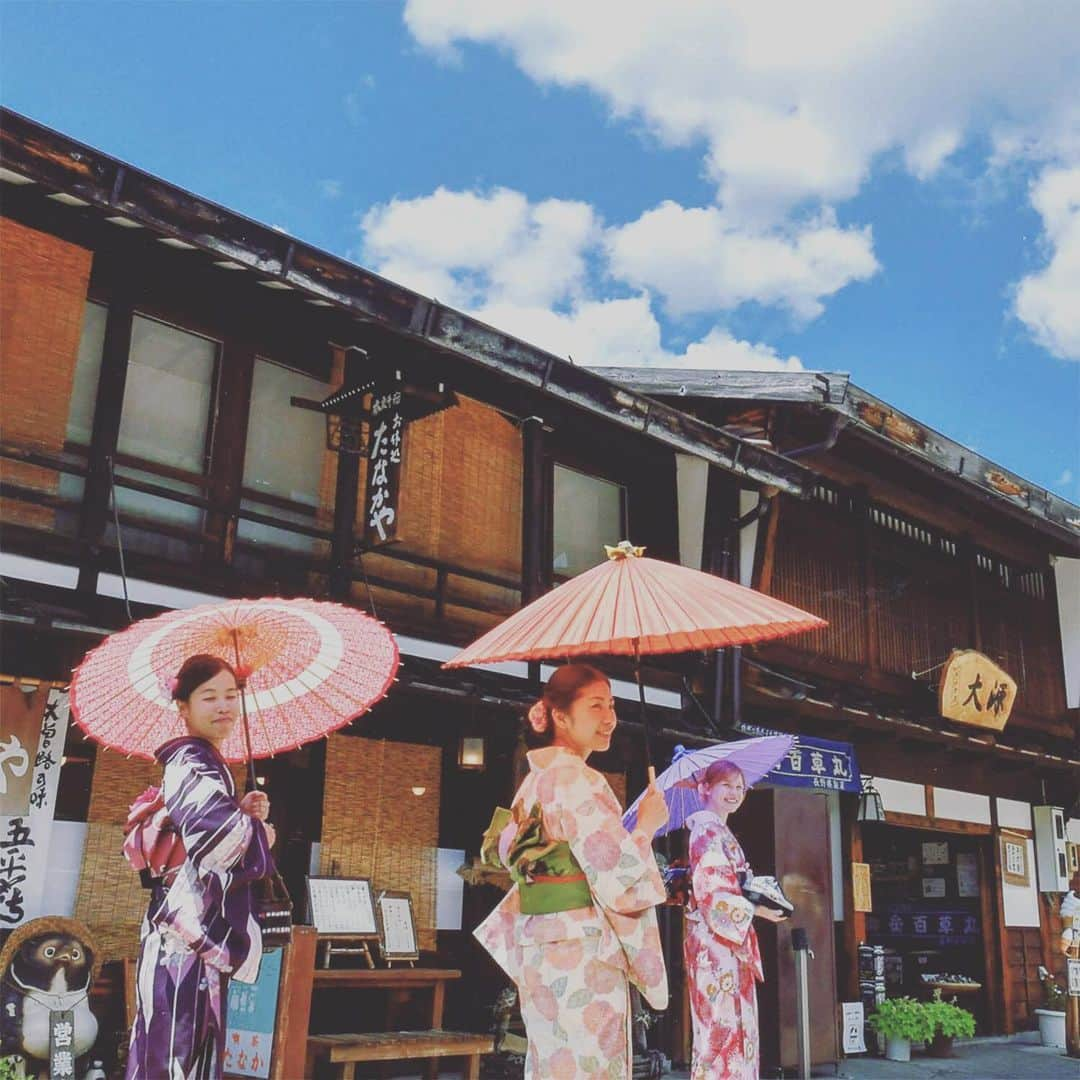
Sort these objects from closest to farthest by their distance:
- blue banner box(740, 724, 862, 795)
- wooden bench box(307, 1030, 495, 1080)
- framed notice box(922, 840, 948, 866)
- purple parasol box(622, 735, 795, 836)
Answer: wooden bench box(307, 1030, 495, 1080) < purple parasol box(622, 735, 795, 836) < blue banner box(740, 724, 862, 795) < framed notice box(922, 840, 948, 866)

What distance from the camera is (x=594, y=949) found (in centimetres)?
448

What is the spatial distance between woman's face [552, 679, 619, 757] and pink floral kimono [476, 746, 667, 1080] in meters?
0.17

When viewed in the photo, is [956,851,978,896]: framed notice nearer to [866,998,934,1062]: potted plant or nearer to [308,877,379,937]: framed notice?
[866,998,934,1062]: potted plant

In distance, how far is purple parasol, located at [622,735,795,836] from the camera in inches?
308

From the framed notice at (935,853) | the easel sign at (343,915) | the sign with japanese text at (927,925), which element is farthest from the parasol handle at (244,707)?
the framed notice at (935,853)

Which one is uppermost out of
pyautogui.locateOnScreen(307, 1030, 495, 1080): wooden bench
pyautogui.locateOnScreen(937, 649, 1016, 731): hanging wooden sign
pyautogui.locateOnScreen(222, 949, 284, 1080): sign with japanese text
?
pyautogui.locateOnScreen(937, 649, 1016, 731): hanging wooden sign

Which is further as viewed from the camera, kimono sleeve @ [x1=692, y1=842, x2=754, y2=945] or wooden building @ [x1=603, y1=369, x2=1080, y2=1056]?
wooden building @ [x1=603, y1=369, x2=1080, y2=1056]

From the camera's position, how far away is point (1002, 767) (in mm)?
16859

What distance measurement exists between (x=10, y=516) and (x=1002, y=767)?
1430 centimetres

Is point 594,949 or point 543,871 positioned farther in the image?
point 543,871

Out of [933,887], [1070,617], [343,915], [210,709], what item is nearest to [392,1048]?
[343,915]

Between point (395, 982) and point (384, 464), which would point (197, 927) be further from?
point (384, 464)

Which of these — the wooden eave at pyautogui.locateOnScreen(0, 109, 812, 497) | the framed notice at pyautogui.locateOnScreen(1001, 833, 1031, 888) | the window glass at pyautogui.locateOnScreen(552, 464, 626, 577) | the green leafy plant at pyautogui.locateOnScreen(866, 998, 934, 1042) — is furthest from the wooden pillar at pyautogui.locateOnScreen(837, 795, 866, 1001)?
the wooden eave at pyautogui.locateOnScreen(0, 109, 812, 497)

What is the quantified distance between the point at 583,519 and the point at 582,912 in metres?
8.36
